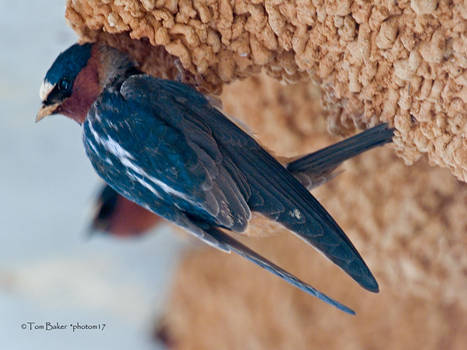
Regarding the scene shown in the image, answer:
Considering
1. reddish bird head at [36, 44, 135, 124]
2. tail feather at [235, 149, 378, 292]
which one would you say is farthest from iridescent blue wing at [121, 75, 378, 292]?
reddish bird head at [36, 44, 135, 124]

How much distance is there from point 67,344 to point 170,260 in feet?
2.07

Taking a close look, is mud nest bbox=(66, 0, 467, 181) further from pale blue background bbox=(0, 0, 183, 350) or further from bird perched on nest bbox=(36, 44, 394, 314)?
pale blue background bbox=(0, 0, 183, 350)

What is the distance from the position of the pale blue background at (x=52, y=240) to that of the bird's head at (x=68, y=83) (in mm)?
526

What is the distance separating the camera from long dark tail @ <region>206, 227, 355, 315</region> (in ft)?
6.32

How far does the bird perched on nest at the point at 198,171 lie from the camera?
1963mm

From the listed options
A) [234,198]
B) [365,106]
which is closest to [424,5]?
[365,106]

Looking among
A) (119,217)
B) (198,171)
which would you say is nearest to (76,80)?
(198,171)

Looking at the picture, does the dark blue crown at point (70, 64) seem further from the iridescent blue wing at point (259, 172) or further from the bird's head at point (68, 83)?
the iridescent blue wing at point (259, 172)

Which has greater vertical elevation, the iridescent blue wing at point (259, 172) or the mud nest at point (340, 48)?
the mud nest at point (340, 48)

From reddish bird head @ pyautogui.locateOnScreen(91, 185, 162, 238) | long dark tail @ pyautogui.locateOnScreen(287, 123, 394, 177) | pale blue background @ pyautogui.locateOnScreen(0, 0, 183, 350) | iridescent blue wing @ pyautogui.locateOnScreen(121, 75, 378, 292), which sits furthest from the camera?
reddish bird head @ pyautogui.locateOnScreen(91, 185, 162, 238)

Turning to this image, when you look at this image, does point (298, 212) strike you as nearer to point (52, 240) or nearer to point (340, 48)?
point (340, 48)

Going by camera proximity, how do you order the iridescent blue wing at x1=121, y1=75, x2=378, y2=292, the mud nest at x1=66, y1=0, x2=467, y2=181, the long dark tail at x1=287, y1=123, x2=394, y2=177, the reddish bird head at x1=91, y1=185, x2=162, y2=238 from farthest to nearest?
the reddish bird head at x1=91, y1=185, x2=162, y2=238 → the long dark tail at x1=287, y1=123, x2=394, y2=177 → the iridescent blue wing at x1=121, y1=75, x2=378, y2=292 → the mud nest at x1=66, y1=0, x2=467, y2=181

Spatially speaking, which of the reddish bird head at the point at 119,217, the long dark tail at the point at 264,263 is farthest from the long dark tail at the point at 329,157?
the reddish bird head at the point at 119,217

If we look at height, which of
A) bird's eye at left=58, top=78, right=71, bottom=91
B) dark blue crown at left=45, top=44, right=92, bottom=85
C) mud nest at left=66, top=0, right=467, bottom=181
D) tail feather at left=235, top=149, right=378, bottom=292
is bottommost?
tail feather at left=235, top=149, right=378, bottom=292
